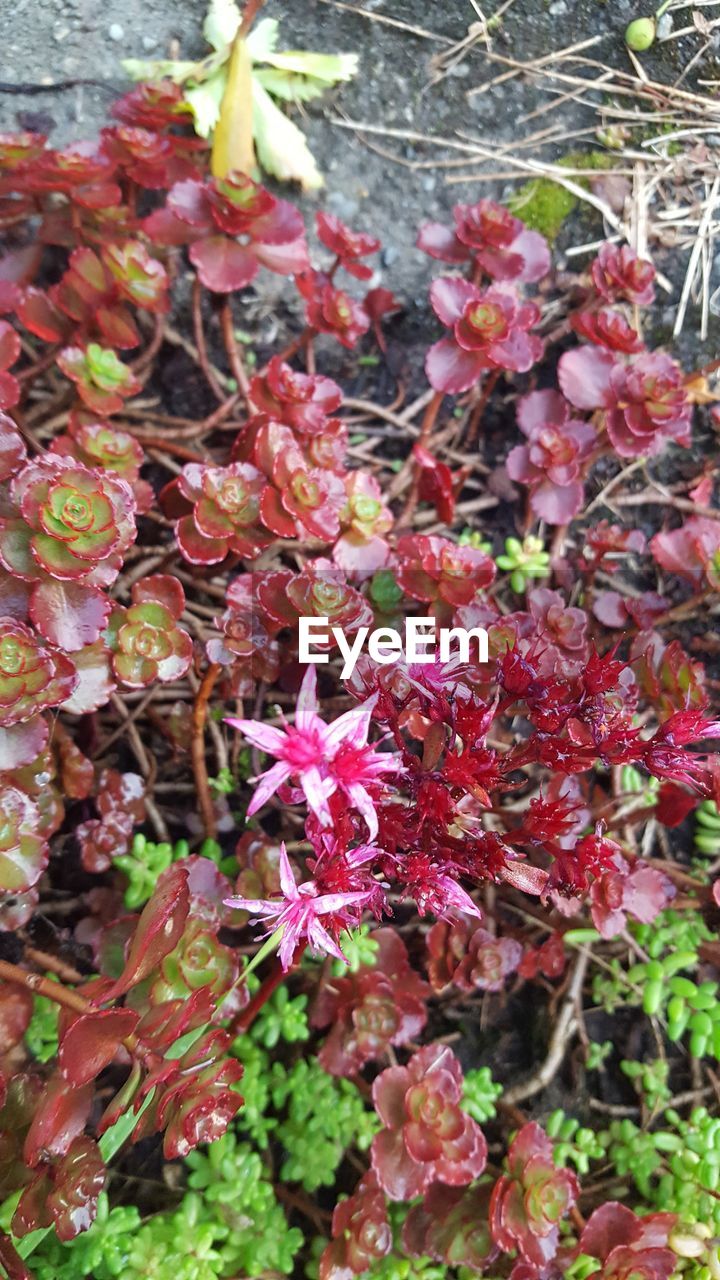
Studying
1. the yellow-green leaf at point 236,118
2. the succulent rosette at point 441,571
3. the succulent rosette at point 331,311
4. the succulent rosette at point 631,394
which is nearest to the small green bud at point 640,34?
the succulent rosette at point 631,394

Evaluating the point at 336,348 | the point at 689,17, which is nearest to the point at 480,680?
the point at 336,348

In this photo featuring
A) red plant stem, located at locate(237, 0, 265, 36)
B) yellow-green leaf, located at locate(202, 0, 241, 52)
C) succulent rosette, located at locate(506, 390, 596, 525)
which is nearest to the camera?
red plant stem, located at locate(237, 0, 265, 36)

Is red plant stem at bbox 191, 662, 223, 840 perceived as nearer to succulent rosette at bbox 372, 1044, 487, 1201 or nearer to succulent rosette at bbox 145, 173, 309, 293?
succulent rosette at bbox 372, 1044, 487, 1201

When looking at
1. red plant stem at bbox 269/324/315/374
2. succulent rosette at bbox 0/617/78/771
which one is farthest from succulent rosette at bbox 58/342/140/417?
succulent rosette at bbox 0/617/78/771

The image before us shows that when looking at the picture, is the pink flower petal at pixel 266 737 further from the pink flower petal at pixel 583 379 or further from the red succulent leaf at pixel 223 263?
the pink flower petal at pixel 583 379

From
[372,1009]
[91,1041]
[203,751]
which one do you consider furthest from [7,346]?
[372,1009]

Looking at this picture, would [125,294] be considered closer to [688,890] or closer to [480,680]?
[480,680]

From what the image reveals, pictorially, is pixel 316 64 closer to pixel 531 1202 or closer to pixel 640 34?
pixel 640 34
